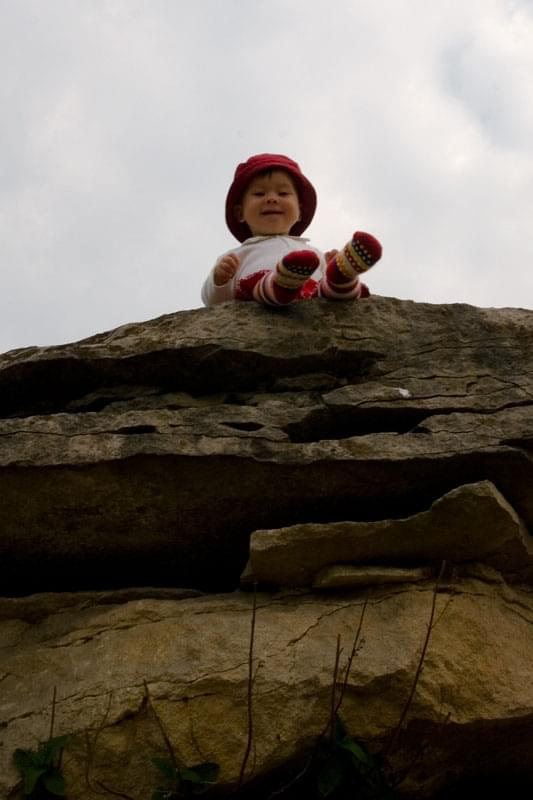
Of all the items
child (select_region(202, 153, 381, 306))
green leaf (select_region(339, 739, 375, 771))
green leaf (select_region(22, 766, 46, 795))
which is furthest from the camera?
child (select_region(202, 153, 381, 306))

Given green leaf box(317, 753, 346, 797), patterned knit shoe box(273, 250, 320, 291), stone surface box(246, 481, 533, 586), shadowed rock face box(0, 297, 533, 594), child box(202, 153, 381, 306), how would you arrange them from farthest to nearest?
child box(202, 153, 381, 306) < patterned knit shoe box(273, 250, 320, 291) < shadowed rock face box(0, 297, 533, 594) < stone surface box(246, 481, 533, 586) < green leaf box(317, 753, 346, 797)

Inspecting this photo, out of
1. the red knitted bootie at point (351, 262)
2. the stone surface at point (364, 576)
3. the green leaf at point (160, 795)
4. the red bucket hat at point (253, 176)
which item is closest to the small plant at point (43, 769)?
the green leaf at point (160, 795)

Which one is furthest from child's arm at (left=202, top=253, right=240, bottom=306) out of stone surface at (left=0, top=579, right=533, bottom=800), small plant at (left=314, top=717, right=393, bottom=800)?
small plant at (left=314, top=717, right=393, bottom=800)

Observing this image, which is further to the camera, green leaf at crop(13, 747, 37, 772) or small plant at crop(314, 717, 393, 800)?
small plant at crop(314, 717, 393, 800)

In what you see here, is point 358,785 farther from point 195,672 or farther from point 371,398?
point 371,398

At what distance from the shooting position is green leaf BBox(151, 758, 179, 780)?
3.94 metres

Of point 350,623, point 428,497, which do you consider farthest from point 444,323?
point 350,623

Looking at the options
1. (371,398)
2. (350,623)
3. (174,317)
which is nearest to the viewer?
(350,623)

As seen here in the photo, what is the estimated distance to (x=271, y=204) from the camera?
6867mm

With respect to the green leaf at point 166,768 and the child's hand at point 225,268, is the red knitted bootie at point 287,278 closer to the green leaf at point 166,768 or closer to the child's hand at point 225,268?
the child's hand at point 225,268

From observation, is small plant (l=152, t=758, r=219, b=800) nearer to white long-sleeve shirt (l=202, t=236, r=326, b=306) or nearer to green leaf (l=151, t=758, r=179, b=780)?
green leaf (l=151, t=758, r=179, b=780)

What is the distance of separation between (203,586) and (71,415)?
1265 mm

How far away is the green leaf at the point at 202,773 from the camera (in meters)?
3.93

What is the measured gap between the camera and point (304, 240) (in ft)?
22.6
